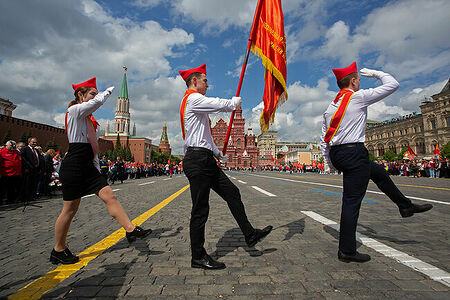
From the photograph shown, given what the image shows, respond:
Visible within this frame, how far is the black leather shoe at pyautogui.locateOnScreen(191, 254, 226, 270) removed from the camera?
2.50m

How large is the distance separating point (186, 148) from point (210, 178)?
0.42 meters

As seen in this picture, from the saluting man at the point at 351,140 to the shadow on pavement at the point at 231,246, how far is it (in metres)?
0.91

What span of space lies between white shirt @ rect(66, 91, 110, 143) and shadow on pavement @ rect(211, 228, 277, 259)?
202cm

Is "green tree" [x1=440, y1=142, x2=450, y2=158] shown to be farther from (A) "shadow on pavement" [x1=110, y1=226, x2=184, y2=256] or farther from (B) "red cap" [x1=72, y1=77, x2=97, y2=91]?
(B) "red cap" [x1=72, y1=77, x2=97, y2=91]

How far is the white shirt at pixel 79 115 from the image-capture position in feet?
9.33

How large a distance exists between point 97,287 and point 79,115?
1.77 m

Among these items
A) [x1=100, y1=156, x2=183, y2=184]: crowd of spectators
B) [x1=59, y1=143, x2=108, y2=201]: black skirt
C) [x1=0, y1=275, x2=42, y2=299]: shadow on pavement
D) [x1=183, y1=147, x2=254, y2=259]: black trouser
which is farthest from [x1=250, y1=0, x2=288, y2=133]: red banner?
[x1=100, y1=156, x2=183, y2=184]: crowd of spectators

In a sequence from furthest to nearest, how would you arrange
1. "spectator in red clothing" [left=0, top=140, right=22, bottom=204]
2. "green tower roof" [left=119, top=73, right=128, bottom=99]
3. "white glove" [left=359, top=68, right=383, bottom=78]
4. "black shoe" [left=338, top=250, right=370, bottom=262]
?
"green tower roof" [left=119, top=73, right=128, bottom=99]
"spectator in red clothing" [left=0, top=140, right=22, bottom=204]
"white glove" [left=359, top=68, right=383, bottom=78]
"black shoe" [left=338, top=250, right=370, bottom=262]

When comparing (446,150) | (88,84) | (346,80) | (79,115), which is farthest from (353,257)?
(446,150)

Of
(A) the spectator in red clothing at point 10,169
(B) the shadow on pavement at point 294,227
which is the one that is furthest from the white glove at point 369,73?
(A) the spectator in red clothing at point 10,169

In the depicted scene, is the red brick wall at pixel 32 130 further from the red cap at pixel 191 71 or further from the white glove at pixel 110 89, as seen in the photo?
the red cap at pixel 191 71

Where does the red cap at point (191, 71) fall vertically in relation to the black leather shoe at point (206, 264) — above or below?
above

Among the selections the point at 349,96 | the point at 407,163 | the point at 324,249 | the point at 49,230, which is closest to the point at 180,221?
the point at 49,230

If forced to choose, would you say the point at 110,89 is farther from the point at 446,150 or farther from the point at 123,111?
the point at 123,111
